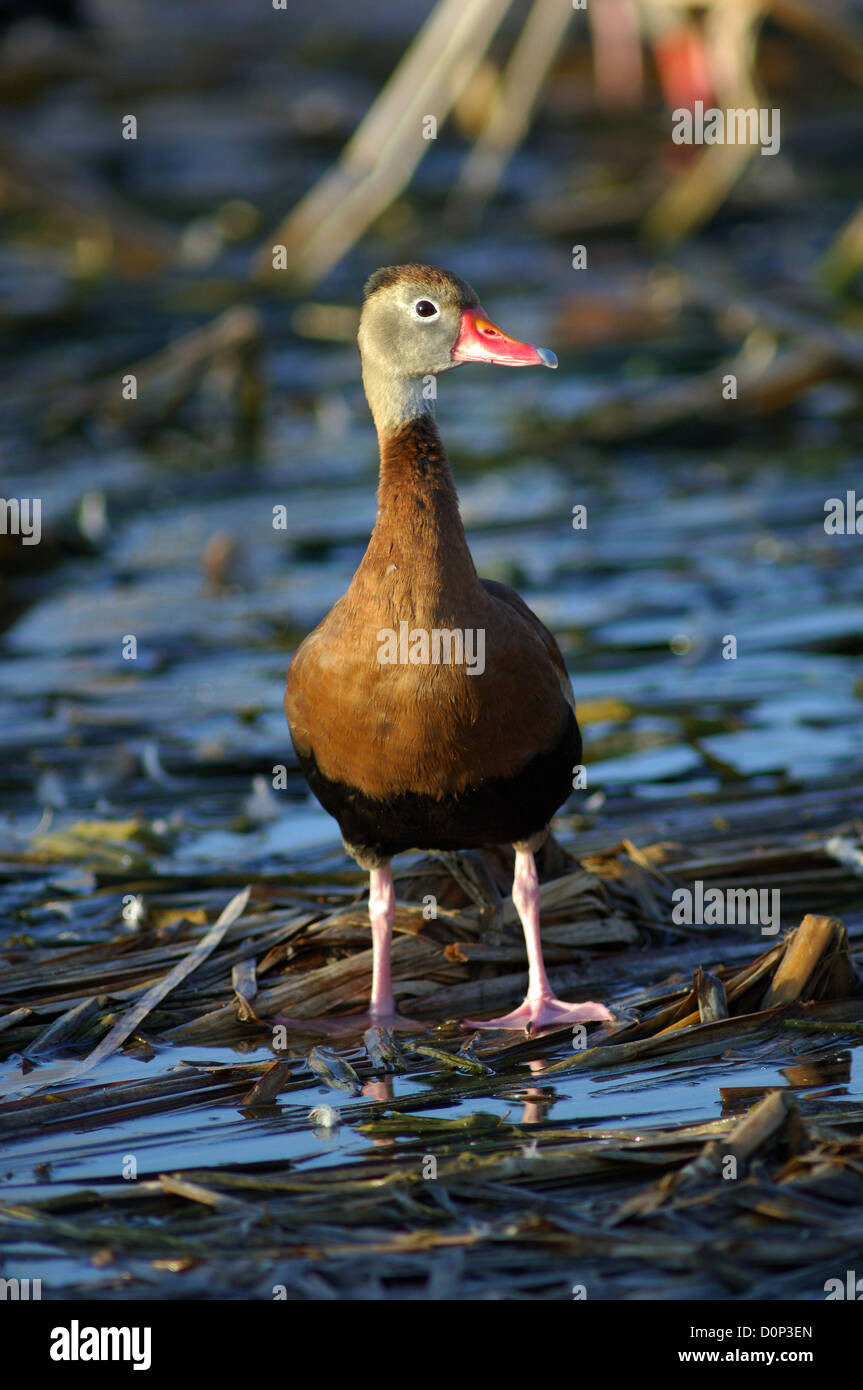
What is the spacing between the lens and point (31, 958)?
5988 mm

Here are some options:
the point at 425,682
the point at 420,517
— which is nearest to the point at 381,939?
the point at 425,682

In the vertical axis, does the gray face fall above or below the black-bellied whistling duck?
above

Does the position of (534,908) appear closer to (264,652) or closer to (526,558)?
(264,652)

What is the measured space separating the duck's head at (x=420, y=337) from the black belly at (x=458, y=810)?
110 cm

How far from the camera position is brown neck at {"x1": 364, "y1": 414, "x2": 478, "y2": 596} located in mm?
5281

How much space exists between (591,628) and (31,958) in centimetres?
422

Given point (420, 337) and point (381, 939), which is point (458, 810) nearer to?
point (381, 939)

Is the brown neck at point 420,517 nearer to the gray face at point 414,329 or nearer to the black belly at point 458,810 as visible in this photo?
the gray face at point 414,329

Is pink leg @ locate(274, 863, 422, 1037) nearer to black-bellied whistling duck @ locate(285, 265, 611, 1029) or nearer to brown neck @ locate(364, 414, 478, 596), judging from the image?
black-bellied whistling duck @ locate(285, 265, 611, 1029)

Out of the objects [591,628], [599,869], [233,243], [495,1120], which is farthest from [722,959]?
[233,243]

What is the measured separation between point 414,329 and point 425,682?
1.18 m

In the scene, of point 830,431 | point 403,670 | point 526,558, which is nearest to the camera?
point 403,670

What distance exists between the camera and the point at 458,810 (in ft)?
17.3

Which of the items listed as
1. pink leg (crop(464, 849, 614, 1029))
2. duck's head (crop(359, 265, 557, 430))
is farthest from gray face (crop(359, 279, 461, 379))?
pink leg (crop(464, 849, 614, 1029))
